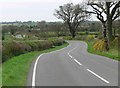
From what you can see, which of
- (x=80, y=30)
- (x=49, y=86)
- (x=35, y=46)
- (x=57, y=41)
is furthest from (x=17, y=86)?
(x=80, y=30)

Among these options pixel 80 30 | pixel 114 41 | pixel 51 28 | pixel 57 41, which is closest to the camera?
pixel 114 41

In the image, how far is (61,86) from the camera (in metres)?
13.2

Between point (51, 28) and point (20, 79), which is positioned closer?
point (20, 79)

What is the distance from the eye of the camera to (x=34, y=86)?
1364 cm

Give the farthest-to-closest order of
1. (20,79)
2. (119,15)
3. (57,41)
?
(57,41), (119,15), (20,79)

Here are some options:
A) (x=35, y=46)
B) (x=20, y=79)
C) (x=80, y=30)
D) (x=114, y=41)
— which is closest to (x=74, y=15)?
(x=80, y=30)

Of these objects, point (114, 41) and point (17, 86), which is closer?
point (17, 86)

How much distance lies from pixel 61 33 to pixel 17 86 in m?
126

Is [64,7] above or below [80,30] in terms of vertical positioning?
above

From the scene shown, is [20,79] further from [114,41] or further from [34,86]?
[114,41]

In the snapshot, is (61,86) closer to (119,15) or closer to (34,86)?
(34,86)

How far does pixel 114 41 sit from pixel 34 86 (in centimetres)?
2781

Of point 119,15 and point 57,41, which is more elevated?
point 119,15

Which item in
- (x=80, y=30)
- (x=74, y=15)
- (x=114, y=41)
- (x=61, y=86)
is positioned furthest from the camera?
(x=80, y=30)
